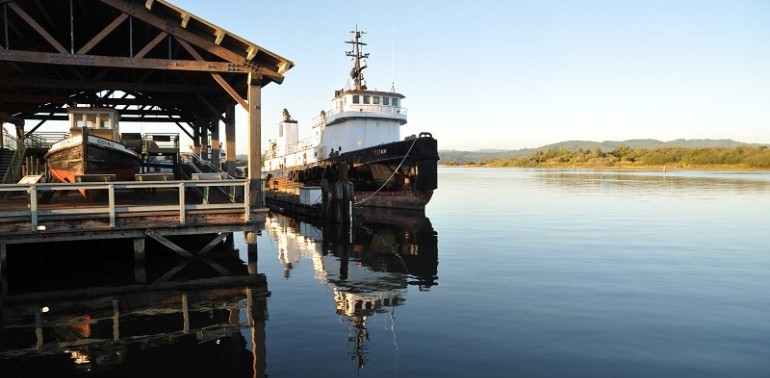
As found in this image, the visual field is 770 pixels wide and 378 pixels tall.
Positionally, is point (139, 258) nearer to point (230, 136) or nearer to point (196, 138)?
point (230, 136)

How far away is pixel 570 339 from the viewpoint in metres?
7.49

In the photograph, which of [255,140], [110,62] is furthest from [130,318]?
[110,62]

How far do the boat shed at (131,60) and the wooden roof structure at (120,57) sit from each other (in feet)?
0.08

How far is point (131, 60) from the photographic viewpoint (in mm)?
→ 11844

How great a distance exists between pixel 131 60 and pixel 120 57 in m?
0.70

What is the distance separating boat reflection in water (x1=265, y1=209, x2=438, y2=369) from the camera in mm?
9453

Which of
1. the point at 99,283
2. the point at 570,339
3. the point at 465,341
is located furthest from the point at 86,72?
the point at 570,339

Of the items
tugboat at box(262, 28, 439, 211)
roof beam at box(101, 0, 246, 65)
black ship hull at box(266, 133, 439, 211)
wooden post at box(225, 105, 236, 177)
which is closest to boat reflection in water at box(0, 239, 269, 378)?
roof beam at box(101, 0, 246, 65)

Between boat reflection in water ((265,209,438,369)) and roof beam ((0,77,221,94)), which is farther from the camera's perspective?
roof beam ((0,77,221,94))

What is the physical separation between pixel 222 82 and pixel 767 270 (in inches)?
577

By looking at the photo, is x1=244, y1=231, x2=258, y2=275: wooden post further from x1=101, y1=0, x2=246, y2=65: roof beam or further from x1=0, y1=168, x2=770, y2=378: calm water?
x1=101, y1=0, x2=246, y2=65: roof beam

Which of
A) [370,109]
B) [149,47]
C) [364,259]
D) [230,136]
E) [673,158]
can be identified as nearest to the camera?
[149,47]

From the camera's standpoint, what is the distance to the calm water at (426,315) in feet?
21.3

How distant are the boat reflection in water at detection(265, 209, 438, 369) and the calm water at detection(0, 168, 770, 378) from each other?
0.07 m
